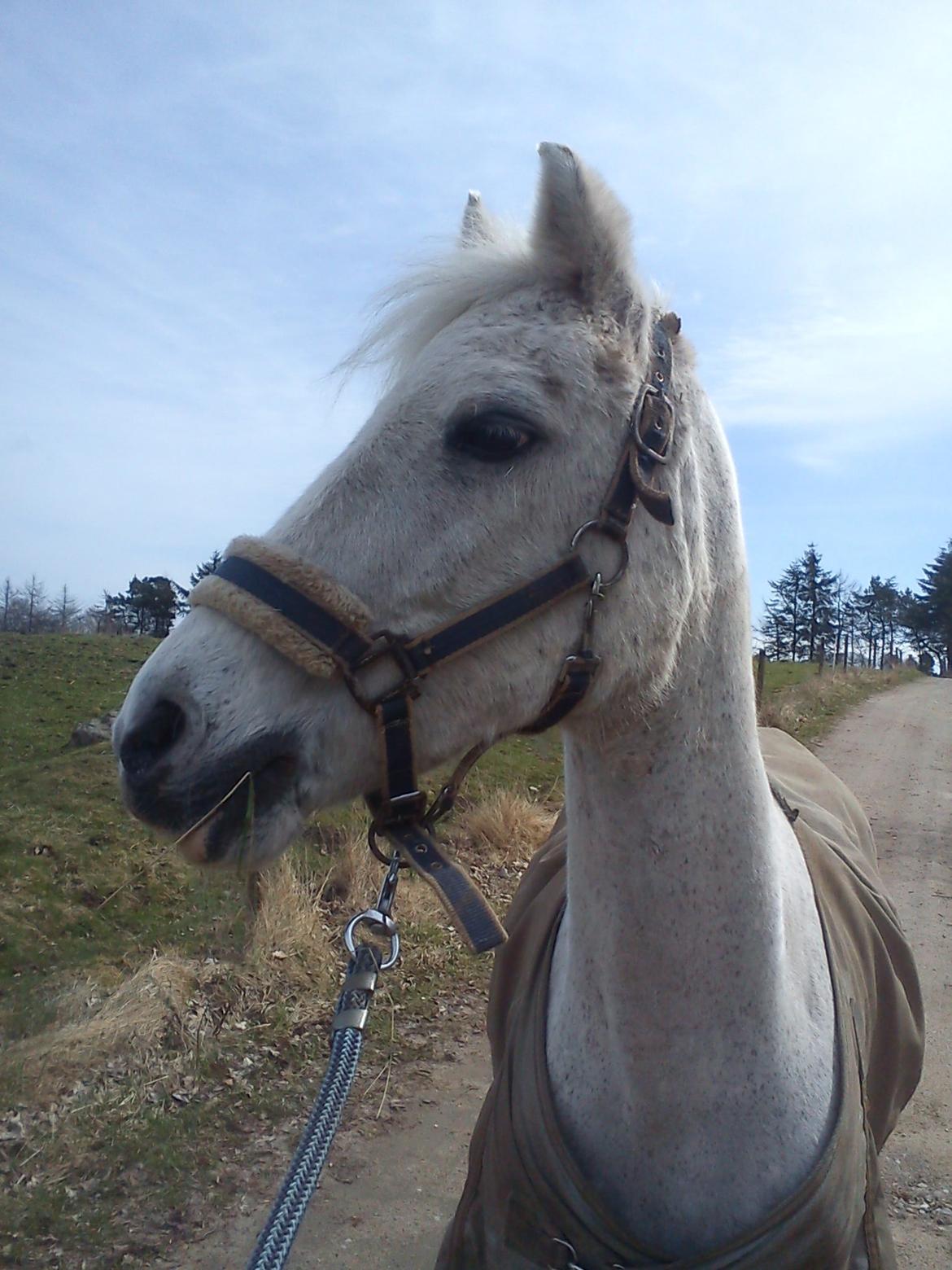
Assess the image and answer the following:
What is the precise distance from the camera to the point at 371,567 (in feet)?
5.18

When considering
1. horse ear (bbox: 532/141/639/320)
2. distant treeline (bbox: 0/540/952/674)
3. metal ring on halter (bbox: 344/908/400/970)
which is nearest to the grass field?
metal ring on halter (bbox: 344/908/400/970)

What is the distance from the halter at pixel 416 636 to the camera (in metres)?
1.51

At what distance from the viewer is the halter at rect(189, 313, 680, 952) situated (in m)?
1.51

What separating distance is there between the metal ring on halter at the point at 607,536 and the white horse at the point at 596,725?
0.07 ft

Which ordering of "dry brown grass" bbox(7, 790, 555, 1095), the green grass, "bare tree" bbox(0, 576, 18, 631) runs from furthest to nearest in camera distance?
"bare tree" bbox(0, 576, 18, 631) < the green grass < "dry brown grass" bbox(7, 790, 555, 1095)

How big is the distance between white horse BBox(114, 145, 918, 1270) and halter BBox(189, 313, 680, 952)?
0.03 metres

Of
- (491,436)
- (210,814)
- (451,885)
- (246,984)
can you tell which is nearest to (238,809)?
(210,814)

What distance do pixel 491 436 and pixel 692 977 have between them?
1188 millimetres

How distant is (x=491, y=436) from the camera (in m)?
1.66

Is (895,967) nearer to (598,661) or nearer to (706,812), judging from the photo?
(706,812)

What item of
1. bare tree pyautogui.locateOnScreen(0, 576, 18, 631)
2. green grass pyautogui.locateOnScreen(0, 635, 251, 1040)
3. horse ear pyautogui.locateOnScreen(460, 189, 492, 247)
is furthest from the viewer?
bare tree pyautogui.locateOnScreen(0, 576, 18, 631)

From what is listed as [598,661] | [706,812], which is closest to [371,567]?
[598,661]

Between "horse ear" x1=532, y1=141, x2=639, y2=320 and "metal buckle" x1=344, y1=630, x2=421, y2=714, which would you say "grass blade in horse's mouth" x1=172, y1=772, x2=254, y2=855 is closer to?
"metal buckle" x1=344, y1=630, x2=421, y2=714

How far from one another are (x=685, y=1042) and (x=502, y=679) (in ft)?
2.85
